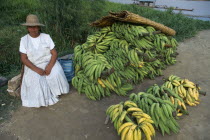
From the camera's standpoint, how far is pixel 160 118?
277cm

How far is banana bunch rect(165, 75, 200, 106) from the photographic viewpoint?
11.5 ft

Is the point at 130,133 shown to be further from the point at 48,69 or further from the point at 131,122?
the point at 48,69

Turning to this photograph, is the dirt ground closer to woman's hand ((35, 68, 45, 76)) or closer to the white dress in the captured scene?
the white dress

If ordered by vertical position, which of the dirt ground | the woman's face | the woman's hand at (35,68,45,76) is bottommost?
the dirt ground

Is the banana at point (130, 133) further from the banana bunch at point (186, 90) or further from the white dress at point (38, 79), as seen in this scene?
the white dress at point (38, 79)

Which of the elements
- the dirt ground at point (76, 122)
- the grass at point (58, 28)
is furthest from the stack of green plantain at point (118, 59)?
the grass at point (58, 28)

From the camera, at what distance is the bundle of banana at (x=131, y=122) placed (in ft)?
7.73

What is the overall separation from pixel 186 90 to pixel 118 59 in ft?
5.03

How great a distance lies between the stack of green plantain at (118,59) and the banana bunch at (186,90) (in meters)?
0.79

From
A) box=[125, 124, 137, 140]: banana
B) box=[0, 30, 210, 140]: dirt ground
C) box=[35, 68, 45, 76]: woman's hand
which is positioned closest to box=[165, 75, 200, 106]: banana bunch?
box=[0, 30, 210, 140]: dirt ground

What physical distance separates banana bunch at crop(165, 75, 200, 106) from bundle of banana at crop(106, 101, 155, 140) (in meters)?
1.26

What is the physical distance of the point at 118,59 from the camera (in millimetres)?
3979

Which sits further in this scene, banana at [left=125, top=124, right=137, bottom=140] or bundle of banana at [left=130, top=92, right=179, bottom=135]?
bundle of banana at [left=130, top=92, right=179, bottom=135]

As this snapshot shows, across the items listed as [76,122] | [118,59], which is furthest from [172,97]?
[76,122]
